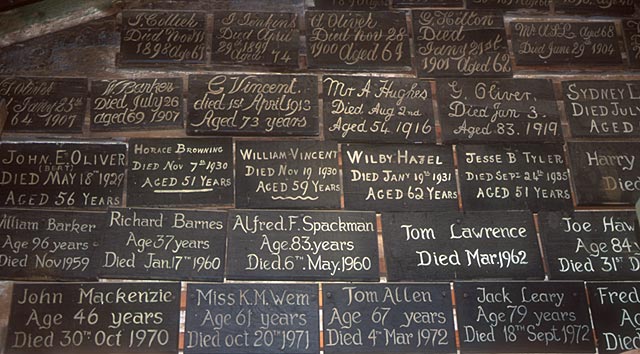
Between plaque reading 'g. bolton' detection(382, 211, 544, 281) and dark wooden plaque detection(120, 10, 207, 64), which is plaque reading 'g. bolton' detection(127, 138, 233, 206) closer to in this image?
dark wooden plaque detection(120, 10, 207, 64)

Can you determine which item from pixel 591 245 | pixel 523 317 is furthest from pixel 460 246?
pixel 591 245

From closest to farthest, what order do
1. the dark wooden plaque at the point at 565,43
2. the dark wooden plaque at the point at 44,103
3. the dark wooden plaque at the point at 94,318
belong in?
the dark wooden plaque at the point at 94,318
the dark wooden plaque at the point at 44,103
the dark wooden plaque at the point at 565,43

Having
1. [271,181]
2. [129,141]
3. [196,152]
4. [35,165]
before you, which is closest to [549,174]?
[271,181]

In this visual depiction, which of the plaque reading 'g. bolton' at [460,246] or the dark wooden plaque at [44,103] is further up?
the dark wooden plaque at [44,103]

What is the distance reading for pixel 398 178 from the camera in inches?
157

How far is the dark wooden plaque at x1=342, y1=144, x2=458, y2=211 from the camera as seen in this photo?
393cm

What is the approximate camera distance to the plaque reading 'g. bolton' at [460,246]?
3781 mm

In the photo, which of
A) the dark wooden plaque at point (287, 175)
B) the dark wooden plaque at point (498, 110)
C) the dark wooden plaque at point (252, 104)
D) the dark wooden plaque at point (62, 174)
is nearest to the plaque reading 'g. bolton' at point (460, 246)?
the dark wooden plaque at point (287, 175)

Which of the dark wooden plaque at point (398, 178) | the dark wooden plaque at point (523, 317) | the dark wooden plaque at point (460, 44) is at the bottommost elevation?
the dark wooden plaque at point (523, 317)

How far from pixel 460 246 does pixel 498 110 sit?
913 millimetres

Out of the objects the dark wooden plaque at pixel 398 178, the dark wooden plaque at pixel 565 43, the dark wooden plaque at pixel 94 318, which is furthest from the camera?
the dark wooden plaque at pixel 565 43

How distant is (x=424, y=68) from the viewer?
434cm

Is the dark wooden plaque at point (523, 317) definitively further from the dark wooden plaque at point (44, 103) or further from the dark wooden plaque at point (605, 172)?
the dark wooden plaque at point (44, 103)

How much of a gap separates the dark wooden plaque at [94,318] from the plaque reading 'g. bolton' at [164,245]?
9 cm
